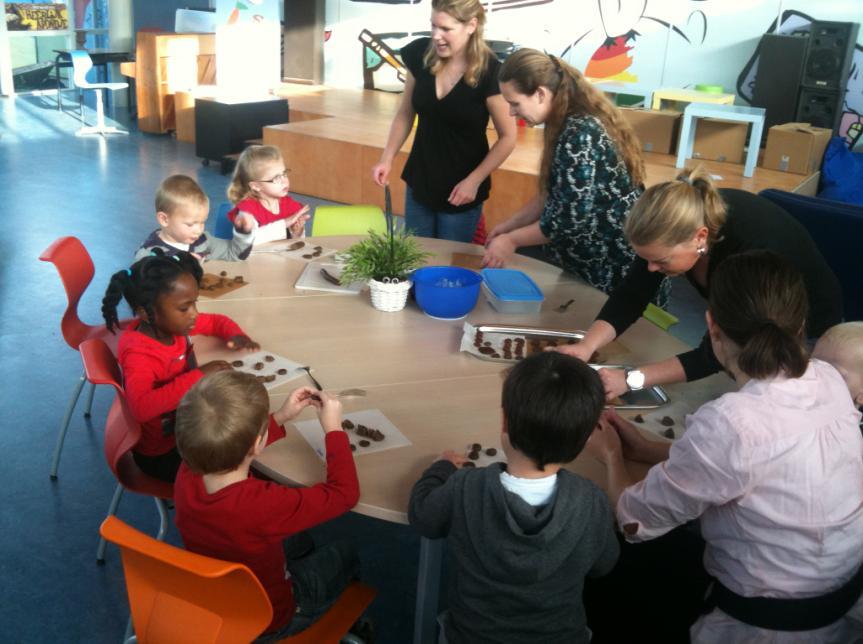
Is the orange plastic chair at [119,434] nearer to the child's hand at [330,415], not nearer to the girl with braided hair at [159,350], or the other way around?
the girl with braided hair at [159,350]

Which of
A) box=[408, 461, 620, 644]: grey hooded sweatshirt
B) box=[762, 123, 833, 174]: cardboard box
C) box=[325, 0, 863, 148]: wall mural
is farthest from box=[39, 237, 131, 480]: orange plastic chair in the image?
box=[325, 0, 863, 148]: wall mural

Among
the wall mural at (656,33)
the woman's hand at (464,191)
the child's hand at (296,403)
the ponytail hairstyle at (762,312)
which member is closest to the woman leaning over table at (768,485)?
the ponytail hairstyle at (762,312)

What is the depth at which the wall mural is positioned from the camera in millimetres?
6965

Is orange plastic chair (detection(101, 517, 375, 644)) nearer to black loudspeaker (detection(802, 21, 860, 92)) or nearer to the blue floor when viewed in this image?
the blue floor

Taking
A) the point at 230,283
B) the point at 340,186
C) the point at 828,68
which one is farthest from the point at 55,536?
the point at 828,68

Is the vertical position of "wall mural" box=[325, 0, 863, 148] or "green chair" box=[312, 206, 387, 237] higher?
"wall mural" box=[325, 0, 863, 148]

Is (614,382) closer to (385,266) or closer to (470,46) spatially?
(385,266)

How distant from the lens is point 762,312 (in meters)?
1.50

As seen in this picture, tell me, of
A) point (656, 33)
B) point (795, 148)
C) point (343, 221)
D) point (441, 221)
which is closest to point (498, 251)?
point (441, 221)

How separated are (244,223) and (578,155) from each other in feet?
3.98

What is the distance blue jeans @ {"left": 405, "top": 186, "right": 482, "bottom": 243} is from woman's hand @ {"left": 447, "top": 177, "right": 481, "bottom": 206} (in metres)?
0.18

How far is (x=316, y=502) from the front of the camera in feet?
5.14

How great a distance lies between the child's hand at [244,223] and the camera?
295 centimetres

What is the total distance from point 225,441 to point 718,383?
1.28m
